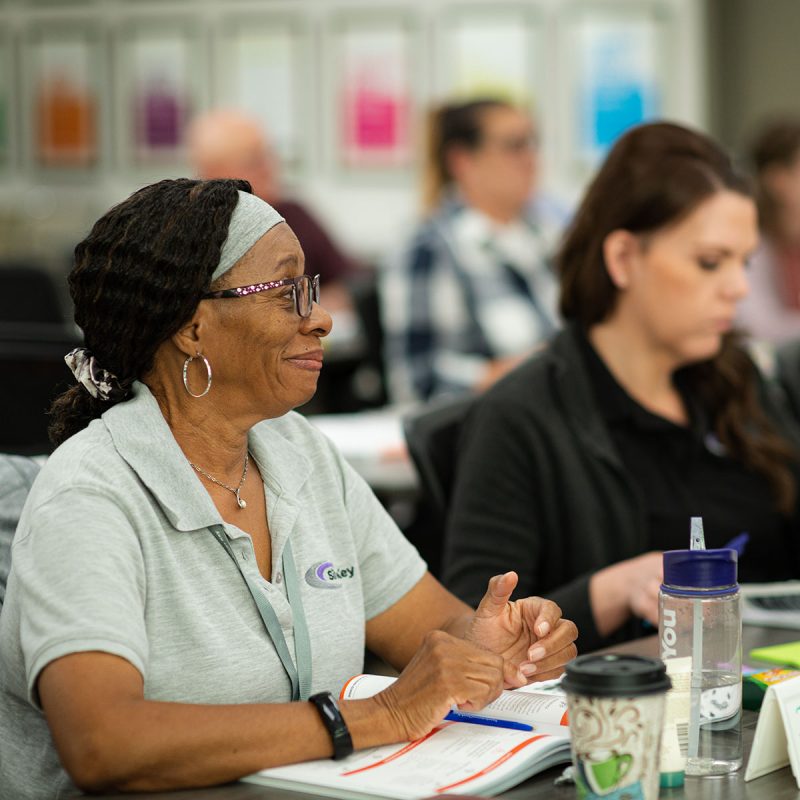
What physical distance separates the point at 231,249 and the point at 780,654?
912mm

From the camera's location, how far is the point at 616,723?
120 cm

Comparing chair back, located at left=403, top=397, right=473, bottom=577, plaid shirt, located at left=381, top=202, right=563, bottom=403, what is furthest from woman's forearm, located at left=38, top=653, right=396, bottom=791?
plaid shirt, located at left=381, top=202, right=563, bottom=403

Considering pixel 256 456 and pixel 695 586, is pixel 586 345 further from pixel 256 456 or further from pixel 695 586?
pixel 695 586

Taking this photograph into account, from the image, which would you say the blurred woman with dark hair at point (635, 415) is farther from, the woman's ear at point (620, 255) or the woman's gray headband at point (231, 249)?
the woman's gray headband at point (231, 249)

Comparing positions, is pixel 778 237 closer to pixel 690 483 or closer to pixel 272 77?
pixel 272 77

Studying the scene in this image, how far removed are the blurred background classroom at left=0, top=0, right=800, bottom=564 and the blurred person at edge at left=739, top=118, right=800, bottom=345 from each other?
39.9 inches

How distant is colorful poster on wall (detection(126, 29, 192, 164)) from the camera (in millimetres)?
7465

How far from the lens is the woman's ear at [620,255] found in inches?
97.7

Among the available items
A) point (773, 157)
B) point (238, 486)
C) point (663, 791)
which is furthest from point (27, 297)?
point (663, 791)

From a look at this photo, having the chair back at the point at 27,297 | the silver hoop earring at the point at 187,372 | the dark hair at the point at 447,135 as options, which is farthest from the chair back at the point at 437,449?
the chair back at the point at 27,297

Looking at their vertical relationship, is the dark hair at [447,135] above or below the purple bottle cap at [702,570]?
above

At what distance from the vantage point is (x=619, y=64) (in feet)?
22.7

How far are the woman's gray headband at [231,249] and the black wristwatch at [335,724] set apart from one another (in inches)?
18.0

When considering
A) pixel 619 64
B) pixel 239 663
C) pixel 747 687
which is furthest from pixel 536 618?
pixel 619 64
